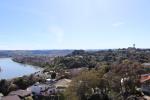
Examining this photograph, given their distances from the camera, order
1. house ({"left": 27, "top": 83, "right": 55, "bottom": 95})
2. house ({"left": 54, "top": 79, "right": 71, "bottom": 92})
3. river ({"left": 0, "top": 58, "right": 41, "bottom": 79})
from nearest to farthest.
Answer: house ({"left": 54, "top": 79, "right": 71, "bottom": 92}), house ({"left": 27, "top": 83, "right": 55, "bottom": 95}), river ({"left": 0, "top": 58, "right": 41, "bottom": 79})

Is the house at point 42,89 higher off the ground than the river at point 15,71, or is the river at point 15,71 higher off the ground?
the house at point 42,89

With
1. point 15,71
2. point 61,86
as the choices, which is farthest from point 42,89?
point 15,71

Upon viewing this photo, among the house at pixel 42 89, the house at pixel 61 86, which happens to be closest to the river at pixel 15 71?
the house at pixel 42 89

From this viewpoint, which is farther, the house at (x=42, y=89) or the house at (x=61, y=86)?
the house at (x=42, y=89)

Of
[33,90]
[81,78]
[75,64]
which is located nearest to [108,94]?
[81,78]

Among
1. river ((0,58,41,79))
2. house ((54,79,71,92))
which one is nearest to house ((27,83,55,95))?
house ((54,79,71,92))

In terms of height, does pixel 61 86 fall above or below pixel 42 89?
above

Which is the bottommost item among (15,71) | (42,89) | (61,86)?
(15,71)

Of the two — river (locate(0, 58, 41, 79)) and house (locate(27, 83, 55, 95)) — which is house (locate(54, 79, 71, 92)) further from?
river (locate(0, 58, 41, 79))

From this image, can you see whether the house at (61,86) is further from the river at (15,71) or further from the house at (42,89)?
the river at (15,71)

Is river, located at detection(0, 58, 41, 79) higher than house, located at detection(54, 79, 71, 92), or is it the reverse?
house, located at detection(54, 79, 71, 92)

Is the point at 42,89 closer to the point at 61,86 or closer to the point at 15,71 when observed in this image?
the point at 61,86

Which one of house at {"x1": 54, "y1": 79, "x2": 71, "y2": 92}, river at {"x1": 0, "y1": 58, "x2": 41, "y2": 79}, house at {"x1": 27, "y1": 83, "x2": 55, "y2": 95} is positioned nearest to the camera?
house at {"x1": 54, "y1": 79, "x2": 71, "y2": 92}
